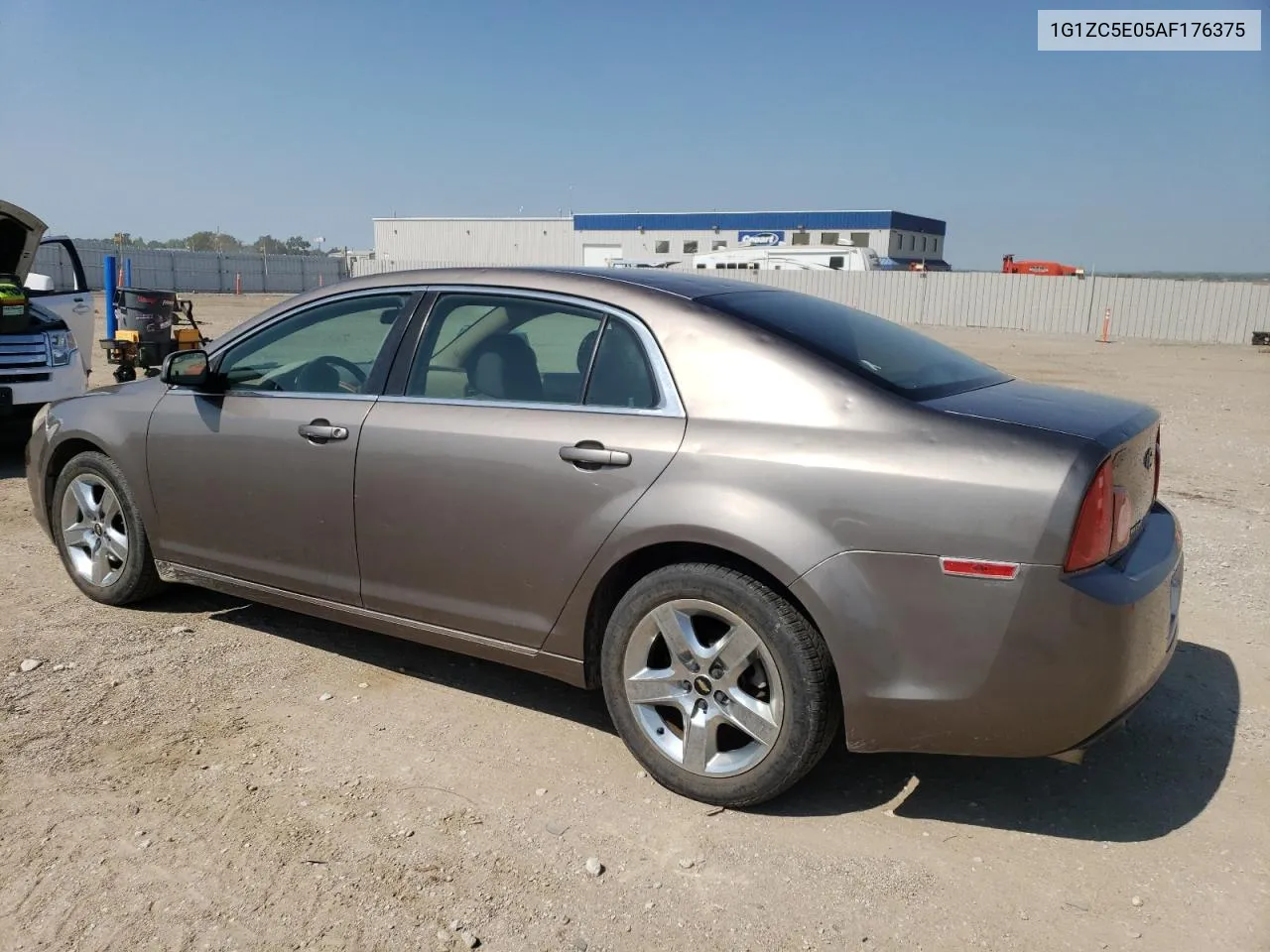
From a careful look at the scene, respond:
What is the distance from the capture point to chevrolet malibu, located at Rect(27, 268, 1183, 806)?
2725 millimetres

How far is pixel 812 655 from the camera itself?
2.92m

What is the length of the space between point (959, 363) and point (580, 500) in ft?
5.05

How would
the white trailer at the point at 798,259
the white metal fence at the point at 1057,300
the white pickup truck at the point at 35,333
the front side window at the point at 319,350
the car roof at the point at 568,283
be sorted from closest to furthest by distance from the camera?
the car roof at the point at 568,283, the front side window at the point at 319,350, the white pickup truck at the point at 35,333, the white metal fence at the point at 1057,300, the white trailer at the point at 798,259

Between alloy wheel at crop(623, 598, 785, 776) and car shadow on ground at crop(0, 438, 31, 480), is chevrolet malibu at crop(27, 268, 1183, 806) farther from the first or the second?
car shadow on ground at crop(0, 438, 31, 480)

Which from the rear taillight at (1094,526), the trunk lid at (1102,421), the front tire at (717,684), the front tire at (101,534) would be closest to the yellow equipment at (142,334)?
the front tire at (101,534)

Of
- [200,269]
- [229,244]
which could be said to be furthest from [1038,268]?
[229,244]

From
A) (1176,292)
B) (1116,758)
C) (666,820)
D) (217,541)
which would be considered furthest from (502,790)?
(1176,292)

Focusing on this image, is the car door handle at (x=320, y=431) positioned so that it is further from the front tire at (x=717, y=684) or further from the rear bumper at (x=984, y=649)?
the rear bumper at (x=984, y=649)

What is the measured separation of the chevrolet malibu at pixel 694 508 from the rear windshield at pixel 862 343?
2 centimetres

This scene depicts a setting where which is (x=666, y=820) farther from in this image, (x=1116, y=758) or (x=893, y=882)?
(x=1116, y=758)

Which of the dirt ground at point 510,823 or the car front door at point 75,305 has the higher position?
the car front door at point 75,305

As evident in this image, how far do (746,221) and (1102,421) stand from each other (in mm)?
54901

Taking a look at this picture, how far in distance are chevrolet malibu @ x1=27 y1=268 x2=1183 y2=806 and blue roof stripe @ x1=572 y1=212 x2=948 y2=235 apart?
175ft

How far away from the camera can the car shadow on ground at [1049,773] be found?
3.18 metres
